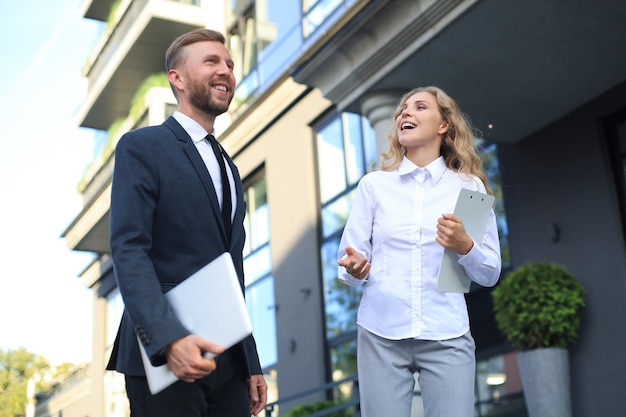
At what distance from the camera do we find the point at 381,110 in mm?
8430

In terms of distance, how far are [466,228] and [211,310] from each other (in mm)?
1212

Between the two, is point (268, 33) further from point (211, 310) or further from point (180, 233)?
point (211, 310)

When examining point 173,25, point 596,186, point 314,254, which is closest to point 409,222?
point 596,186

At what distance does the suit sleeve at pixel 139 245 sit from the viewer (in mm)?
2355

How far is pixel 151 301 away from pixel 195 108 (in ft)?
2.78

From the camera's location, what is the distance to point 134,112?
64.3 ft

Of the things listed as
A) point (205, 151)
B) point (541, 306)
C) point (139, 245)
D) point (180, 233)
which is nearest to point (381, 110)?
point (541, 306)

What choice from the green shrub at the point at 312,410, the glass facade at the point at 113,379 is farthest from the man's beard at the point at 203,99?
the glass facade at the point at 113,379

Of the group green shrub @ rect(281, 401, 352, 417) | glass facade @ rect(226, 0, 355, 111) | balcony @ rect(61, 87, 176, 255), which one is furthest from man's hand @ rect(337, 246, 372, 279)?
balcony @ rect(61, 87, 176, 255)

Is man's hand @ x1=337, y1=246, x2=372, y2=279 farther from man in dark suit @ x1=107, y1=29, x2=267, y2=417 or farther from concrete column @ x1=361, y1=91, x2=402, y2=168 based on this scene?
concrete column @ x1=361, y1=91, x2=402, y2=168

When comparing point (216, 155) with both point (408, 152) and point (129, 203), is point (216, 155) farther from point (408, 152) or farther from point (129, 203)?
point (408, 152)

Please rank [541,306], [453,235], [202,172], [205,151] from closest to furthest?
[202,172] → [205,151] → [453,235] → [541,306]

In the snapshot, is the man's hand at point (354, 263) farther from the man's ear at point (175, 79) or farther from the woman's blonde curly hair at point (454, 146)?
the man's ear at point (175, 79)

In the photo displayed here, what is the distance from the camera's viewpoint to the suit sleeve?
2.36m
